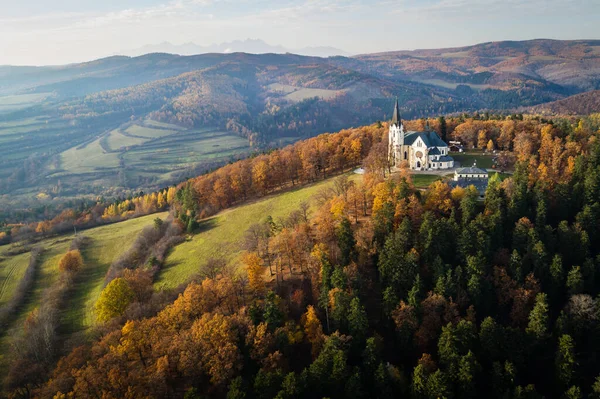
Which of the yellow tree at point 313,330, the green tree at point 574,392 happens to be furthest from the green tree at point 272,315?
the green tree at point 574,392

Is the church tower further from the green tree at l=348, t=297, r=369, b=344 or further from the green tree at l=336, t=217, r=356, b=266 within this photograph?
the green tree at l=348, t=297, r=369, b=344

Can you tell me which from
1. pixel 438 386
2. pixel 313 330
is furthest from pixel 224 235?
pixel 438 386

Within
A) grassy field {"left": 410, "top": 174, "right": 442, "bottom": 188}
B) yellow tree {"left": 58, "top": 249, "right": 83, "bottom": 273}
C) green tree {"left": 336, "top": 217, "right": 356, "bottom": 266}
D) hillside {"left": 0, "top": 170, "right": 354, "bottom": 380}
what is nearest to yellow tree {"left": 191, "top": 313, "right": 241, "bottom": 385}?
green tree {"left": 336, "top": 217, "right": 356, "bottom": 266}

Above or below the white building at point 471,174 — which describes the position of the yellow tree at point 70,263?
below

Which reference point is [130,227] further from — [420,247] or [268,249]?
[420,247]

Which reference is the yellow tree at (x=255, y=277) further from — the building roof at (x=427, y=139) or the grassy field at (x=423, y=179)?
the building roof at (x=427, y=139)

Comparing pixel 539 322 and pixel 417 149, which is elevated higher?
pixel 417 149

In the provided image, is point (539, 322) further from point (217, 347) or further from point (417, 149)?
point (417, 149)
